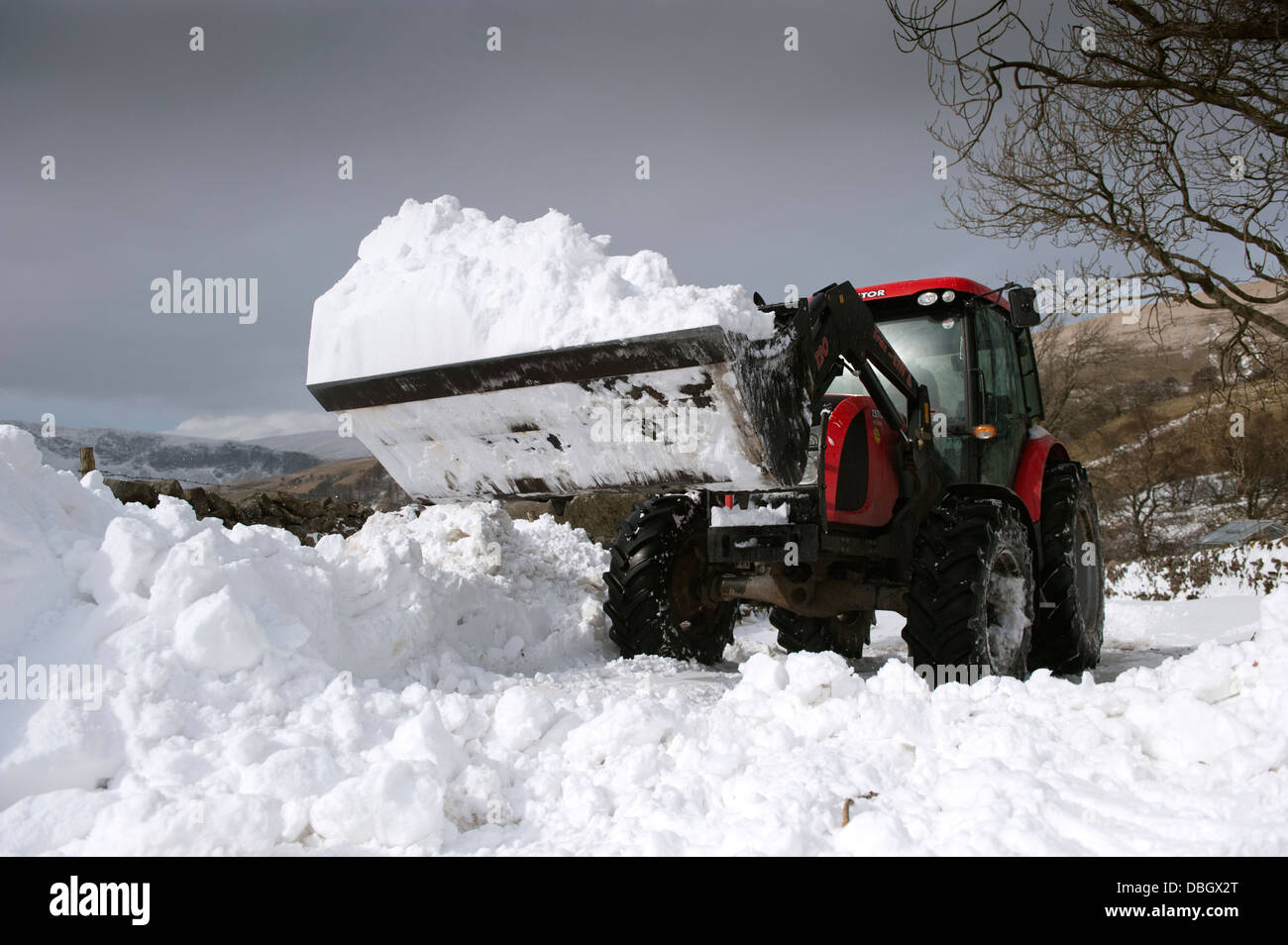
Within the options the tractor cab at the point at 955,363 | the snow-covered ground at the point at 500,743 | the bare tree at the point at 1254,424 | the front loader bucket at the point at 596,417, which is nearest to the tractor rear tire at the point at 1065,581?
the tractor cab at the point at 955,363

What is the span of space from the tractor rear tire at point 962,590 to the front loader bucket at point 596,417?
31.7 inches

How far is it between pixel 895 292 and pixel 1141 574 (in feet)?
41.0

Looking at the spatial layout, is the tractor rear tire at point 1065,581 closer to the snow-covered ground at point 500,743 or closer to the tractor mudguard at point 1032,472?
the tractor mudguard at point 1032,472

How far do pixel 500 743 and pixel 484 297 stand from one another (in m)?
2.21

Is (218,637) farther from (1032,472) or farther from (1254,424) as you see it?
(1254,424)

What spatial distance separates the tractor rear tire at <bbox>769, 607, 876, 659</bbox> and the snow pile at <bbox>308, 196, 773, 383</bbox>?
2759 millimetres

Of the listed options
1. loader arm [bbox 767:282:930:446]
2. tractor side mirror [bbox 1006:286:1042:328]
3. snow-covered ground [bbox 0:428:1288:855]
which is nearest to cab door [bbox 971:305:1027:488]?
tractor side mirror [bbox 1006:286:1042:328]

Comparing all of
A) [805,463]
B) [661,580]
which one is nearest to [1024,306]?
[805,463]

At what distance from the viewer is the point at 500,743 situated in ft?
9.90

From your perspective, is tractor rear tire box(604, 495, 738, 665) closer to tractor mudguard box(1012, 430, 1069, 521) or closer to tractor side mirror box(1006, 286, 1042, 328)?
tractor mudguard box(1012, 430, 1069, 521)

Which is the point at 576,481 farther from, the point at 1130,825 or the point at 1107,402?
the point at 1107,402

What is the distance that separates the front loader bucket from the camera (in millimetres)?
3967

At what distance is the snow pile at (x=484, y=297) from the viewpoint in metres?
4.05

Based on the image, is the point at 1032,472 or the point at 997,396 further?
the point at 1032,472
